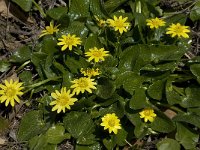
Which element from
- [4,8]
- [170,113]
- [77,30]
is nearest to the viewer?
[170,113]

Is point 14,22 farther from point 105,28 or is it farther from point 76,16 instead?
point 105,28

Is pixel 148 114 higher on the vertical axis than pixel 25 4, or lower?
lower

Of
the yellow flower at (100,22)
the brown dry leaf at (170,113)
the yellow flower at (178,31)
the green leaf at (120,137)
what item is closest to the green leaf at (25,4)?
the yellow flower at (100,22)

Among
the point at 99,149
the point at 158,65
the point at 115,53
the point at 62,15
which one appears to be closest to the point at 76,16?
the point at 62,15

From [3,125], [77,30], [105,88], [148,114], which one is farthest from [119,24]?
[3,125]

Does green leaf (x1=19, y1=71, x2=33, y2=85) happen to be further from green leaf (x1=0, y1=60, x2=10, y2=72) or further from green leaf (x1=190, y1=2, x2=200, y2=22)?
green leaf (x1=190, y1=2, x2=200, y2=22)

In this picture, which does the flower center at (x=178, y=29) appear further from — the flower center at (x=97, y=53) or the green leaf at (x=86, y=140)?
the green leaf at (x=86, y=140)

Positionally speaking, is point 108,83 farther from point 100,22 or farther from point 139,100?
point 100,22
